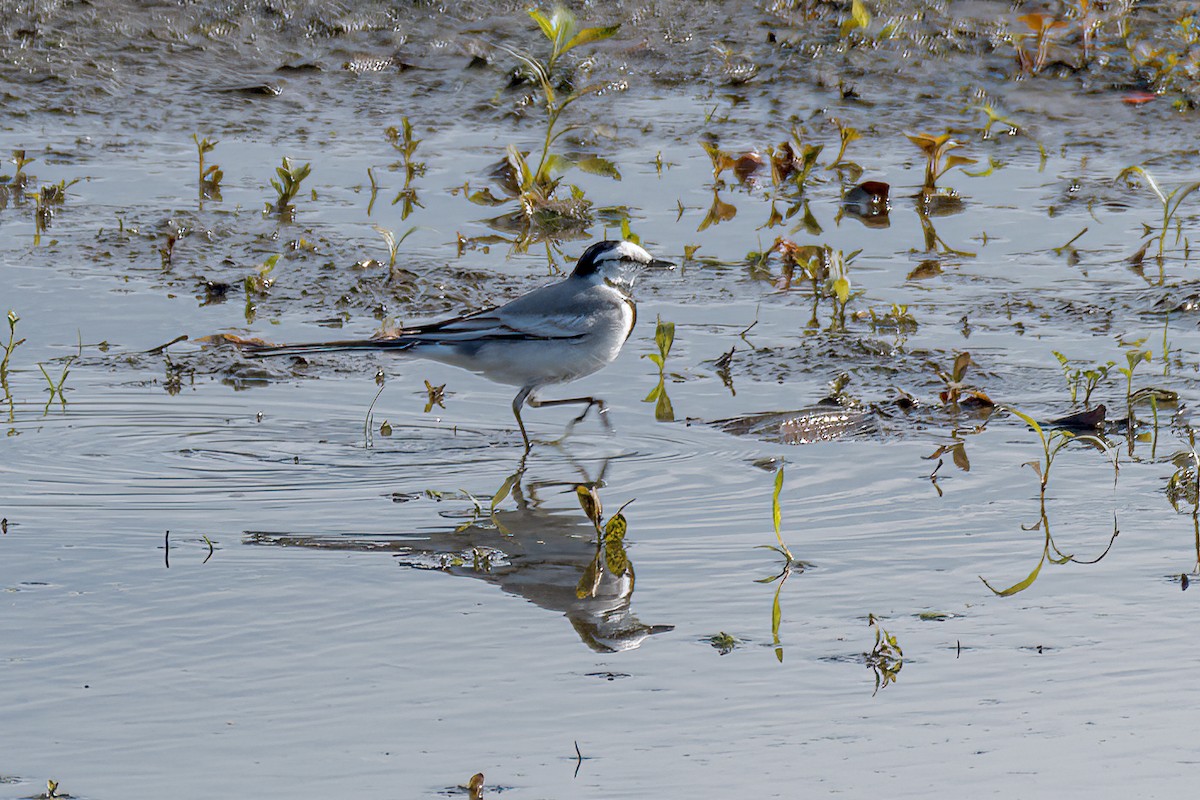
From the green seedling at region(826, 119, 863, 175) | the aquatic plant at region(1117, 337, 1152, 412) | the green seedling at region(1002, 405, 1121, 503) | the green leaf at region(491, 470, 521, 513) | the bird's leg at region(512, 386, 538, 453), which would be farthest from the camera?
the green seedling at region(826, 119, 863, 175)

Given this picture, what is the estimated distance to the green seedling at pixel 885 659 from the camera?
170 inches

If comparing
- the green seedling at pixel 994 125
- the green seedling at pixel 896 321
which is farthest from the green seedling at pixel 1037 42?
the green seedling at pixel 896 321

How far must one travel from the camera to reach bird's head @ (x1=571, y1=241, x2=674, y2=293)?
7.49m

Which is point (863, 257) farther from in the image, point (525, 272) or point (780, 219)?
point (525, 272)

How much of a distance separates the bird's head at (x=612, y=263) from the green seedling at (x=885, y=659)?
3.28 m

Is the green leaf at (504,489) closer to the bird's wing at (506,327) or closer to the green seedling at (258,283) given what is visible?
the bird's wing at (506,327)

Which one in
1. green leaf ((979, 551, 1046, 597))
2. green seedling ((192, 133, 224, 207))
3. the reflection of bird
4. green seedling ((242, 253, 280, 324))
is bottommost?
the reflection of bird

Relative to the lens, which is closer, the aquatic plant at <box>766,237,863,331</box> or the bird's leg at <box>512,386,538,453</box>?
the bird's leg at <box>512,386,538,453</box>

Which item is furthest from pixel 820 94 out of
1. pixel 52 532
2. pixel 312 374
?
pixel 52 532

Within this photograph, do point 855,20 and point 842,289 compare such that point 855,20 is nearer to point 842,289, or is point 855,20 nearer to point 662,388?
point 842,289

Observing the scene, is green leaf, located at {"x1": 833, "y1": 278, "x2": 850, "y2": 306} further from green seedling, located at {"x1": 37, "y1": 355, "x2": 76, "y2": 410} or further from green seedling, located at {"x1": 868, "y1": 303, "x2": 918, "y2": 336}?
green seedling, located at {"x1": 37, "y1": 355, "x2": 76, "y2": 410}

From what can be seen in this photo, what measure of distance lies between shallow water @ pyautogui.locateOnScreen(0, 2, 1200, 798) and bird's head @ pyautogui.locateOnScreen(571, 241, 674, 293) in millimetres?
404

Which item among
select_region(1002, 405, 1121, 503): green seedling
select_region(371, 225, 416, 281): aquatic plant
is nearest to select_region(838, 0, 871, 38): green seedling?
select_region(371, 225, 416, 281): aquatic plant

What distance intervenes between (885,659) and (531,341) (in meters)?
2.81
